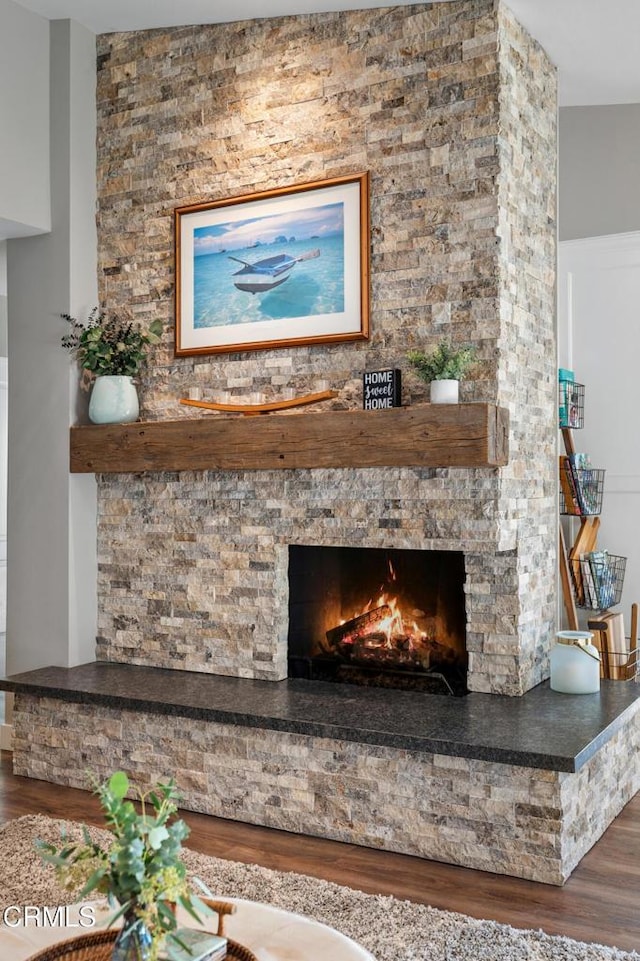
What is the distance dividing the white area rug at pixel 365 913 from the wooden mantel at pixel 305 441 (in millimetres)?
1479

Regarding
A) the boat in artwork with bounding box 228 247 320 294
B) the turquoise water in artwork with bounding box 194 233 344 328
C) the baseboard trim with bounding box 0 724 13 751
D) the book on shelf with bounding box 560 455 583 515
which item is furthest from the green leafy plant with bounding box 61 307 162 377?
the book on shelf with bounding box 560 455 583 515

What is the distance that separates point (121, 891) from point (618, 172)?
4582mm

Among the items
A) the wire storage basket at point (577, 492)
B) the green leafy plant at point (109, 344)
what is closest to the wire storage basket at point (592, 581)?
the wire storage basket at point (577, 492)

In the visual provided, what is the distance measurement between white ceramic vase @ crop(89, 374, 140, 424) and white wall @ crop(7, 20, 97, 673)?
18 centimetres

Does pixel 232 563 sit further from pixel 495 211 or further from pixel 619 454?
pixel 619 454

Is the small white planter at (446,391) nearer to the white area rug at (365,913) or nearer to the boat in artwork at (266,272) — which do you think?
the boat in artwork at (266,272)

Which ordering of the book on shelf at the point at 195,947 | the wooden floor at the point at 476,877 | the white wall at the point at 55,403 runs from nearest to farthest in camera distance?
1. the book on shelf at the point at 195,947
2. the wooden floor at the point at 476,877
3. the white wall at the point at 55,403

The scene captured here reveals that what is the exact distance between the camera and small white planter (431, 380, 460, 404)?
333cm

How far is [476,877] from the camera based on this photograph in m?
2.88

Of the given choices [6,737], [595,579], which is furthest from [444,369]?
[6,737]

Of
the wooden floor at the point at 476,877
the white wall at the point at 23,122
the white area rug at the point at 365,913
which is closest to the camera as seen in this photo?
the white area rug at the point at 365,913

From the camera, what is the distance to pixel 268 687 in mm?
3717

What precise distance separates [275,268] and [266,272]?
47mm

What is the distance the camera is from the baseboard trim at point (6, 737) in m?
4.31
